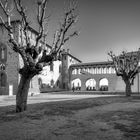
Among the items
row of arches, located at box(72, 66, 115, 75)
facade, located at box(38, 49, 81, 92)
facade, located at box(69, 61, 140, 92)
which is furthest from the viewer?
row of arches, located at box(72, 66, 115, 75)

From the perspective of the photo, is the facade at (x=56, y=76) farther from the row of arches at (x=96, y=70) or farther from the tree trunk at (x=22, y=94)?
the tree trunk at (x=22, y=94)

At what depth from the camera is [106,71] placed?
45406 mm

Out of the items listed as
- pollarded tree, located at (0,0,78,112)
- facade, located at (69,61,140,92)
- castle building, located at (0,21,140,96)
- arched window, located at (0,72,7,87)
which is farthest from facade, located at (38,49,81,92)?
pollarded tree, located at (0,0,78,112)

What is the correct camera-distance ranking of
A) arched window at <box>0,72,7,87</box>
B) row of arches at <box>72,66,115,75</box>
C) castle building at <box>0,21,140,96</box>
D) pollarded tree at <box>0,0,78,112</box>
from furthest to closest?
1. row of arches at <box>72,66,115,75</box>
2. arched window at <box>0,72,7,87</box>
3. castle building at <box>0,21,140,96</box>
4. pollarded tree at <box>0,0,78,112</box>

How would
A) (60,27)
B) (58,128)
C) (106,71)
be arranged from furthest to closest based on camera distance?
(106,71) < (60,27) < (58,128)

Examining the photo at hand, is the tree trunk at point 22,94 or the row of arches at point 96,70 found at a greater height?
the row of arches at point 96,70

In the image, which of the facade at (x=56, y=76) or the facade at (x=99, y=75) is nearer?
the facade at (x=56, y=76)

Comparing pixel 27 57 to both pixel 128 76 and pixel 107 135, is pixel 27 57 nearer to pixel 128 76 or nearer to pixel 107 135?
pixel 107 135

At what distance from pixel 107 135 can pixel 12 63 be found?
23152mm

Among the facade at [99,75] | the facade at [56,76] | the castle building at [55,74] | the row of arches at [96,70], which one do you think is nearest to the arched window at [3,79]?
the castle building at [55,74]

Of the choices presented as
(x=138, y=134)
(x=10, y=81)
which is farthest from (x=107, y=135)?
(x=10, y=81)

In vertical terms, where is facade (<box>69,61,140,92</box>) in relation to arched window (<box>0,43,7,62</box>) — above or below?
below

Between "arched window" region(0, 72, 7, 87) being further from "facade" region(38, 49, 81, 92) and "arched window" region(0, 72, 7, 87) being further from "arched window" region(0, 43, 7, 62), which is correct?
"facade" region(38, 49, 81, 92)

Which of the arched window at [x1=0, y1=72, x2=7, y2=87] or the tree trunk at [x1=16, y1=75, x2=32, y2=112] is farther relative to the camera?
the arched window at [x1=0, y1=72, x2=7, y2=87]
